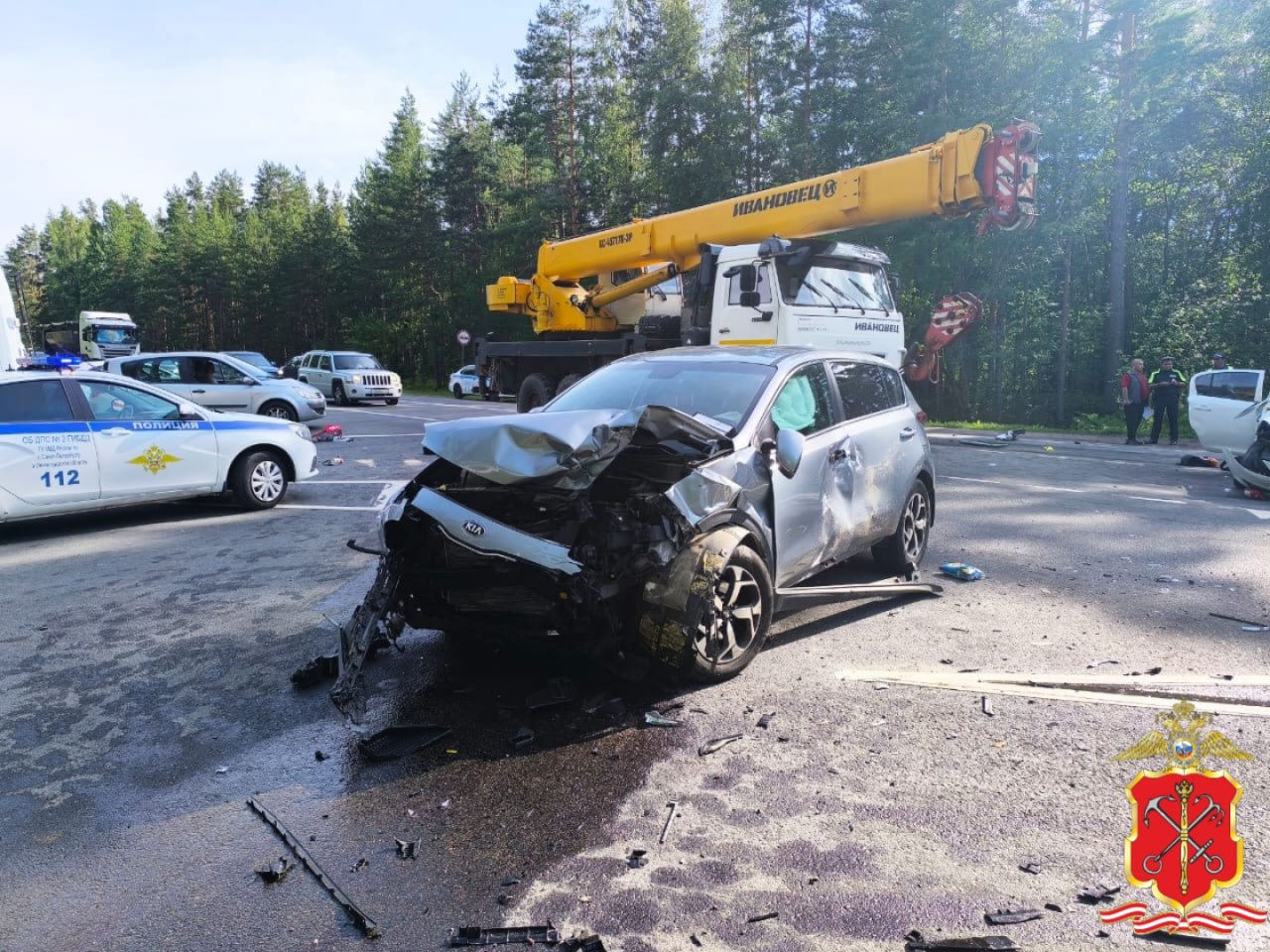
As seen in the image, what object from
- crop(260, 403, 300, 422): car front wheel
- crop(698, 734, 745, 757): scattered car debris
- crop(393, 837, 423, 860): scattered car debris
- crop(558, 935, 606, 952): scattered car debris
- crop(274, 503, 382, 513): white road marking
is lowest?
crop(393, 837, 423, 860): scattered car debris

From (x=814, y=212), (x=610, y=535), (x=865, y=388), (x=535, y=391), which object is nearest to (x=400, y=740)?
(x=610, y=535)

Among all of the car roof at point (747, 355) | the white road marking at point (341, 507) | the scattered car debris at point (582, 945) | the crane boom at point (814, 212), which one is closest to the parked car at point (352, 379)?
the crane boom at point (814, 212)

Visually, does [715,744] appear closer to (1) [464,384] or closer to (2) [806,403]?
(2) [806,403]

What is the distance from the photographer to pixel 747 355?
5.56 metres

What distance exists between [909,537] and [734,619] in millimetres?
2469

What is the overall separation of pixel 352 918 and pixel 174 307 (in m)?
87.7

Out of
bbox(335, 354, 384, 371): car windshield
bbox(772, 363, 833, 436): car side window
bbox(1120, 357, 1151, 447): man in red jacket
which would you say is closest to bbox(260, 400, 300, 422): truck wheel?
bbox(335, 354, 384, 371): car windshield

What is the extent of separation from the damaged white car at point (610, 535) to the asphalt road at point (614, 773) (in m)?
0.35

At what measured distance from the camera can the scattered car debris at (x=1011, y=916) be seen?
2.51m

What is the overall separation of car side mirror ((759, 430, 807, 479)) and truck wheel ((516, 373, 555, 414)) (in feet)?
35.6

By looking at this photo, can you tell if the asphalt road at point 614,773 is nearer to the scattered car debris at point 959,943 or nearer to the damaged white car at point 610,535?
the scattered car debris at point 959,943

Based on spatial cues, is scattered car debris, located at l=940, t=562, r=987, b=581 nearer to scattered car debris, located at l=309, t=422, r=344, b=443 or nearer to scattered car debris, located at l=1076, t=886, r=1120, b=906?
scattered car debris, located at l=1076, t=886, r=1120, b=906

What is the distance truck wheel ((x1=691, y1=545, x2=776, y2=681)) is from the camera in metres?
4.21

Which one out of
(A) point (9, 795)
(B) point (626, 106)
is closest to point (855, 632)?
(A) point (9, 795)
